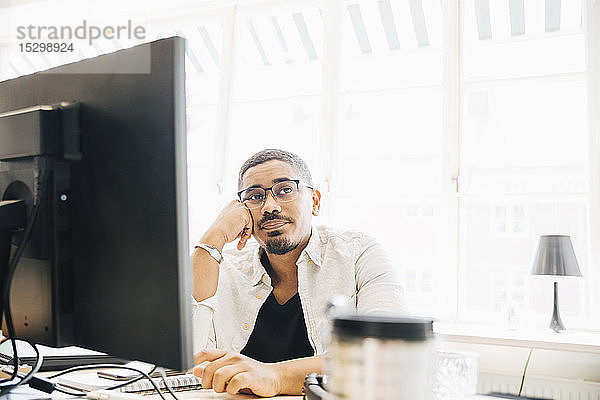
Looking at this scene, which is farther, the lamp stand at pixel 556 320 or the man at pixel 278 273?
the lamp stand at pixel 556 320

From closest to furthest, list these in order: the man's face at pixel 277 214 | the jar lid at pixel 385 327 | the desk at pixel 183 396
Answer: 1. the jar lid at pixel 385 327
2. the desk at pixel 183 396
3. the man's face at pixel 277 214

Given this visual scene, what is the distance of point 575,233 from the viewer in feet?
8.73

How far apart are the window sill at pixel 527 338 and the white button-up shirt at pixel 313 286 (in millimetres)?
604

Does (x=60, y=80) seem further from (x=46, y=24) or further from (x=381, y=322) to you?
(x=46, y=24)

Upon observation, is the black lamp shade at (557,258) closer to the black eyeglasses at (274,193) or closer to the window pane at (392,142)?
the window pane at (392,142)

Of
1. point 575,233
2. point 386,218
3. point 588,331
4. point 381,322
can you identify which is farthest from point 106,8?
point 381,322

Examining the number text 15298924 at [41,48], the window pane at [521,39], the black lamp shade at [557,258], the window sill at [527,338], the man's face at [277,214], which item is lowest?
the window sill at [527,338]

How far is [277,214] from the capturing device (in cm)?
162

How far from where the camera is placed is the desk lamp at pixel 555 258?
7.62ft

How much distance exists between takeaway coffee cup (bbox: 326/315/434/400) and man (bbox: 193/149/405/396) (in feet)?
2.97

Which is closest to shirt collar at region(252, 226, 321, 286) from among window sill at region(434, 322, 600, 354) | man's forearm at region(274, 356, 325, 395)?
man's forearm at region(274, 356, 325, 395)

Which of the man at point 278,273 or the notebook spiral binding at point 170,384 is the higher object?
the man at point 278,273

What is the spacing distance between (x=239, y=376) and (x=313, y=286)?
66 cm
